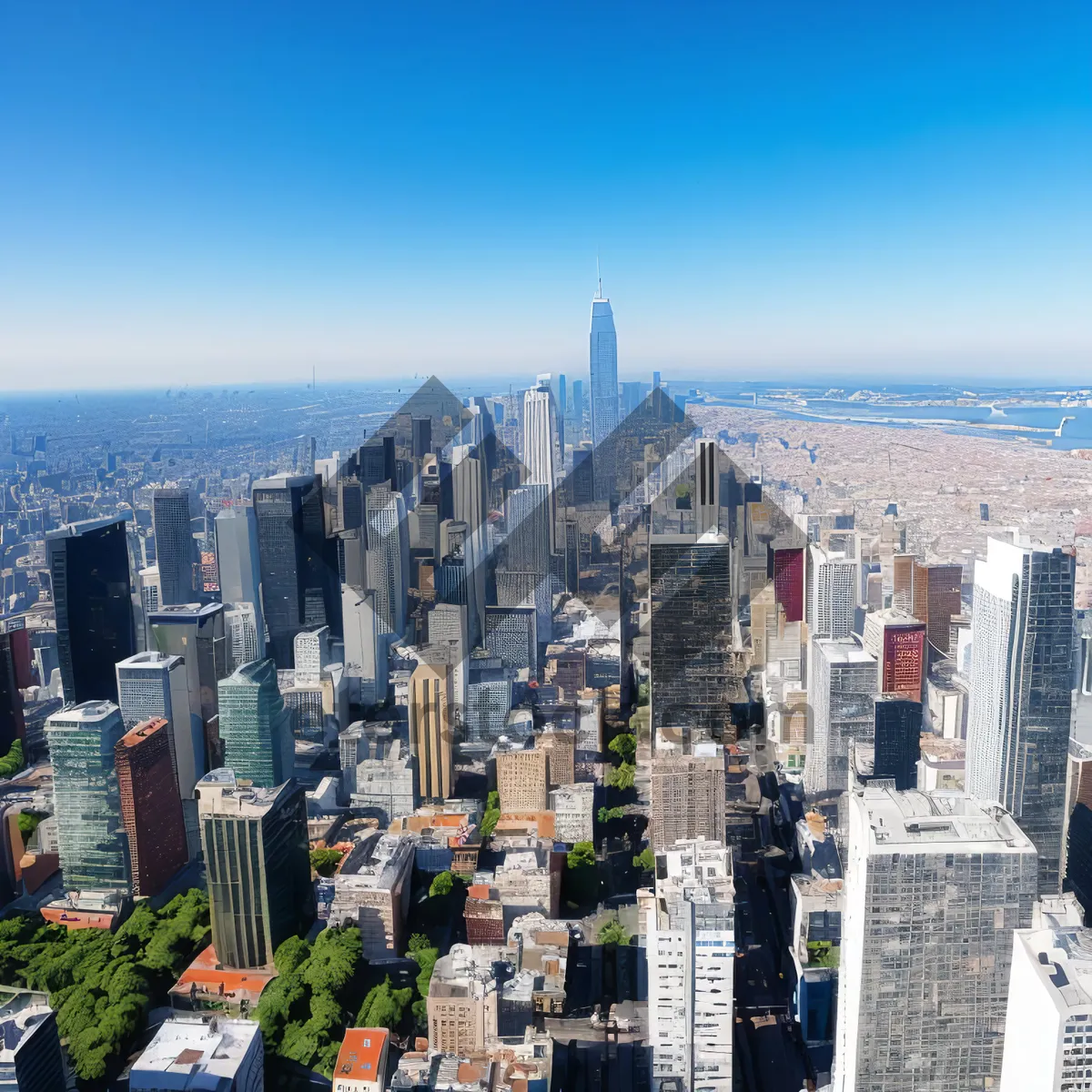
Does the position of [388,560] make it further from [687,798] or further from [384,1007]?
[384,1007]

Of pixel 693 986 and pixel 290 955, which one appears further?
pixel 290 955

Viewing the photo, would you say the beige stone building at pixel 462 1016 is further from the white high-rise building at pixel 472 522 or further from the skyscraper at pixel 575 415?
the skyscraper at pixel 575 415

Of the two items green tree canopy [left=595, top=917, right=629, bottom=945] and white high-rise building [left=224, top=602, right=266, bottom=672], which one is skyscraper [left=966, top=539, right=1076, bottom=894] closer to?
green tree canopy [left=595, top=917, right=629, bottom=945]

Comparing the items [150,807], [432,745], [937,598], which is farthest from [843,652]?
[150,807]

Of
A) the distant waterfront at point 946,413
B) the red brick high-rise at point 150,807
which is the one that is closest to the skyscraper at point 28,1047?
the red brick high-rise at point 150,807

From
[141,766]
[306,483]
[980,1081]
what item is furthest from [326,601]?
[980,1081]
